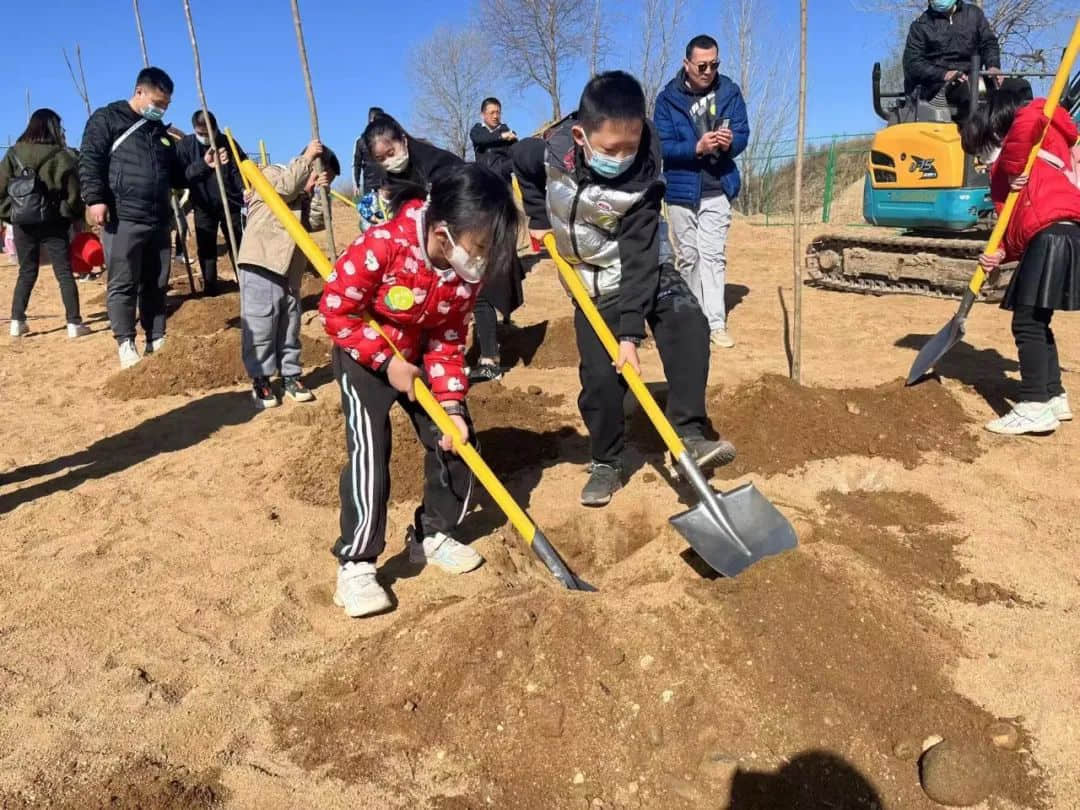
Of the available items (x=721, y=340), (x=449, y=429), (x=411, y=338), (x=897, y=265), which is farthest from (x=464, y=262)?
(x=897, y=265)

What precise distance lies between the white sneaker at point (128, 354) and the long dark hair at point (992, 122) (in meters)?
6.12

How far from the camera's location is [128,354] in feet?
21.3

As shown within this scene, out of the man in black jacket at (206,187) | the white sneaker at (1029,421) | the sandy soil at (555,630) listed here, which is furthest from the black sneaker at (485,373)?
the man in black jacket at (206,187)

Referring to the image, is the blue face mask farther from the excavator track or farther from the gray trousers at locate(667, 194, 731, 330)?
the excavator track

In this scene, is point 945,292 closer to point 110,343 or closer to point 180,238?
point 110,343

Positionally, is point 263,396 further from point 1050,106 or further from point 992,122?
point 1050,106

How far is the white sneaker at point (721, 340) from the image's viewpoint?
21.7 ft

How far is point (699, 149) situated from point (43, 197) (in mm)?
6071

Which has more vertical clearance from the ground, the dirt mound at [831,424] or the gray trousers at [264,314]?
the gray trousers at [264,314]

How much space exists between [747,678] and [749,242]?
12326 mm

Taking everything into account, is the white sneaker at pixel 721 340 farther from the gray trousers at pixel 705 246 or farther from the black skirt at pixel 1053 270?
the black skirt at pixel 1053 270

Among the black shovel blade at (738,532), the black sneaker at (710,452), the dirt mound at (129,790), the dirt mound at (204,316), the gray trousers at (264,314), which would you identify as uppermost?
the gray trousers at (264,314)

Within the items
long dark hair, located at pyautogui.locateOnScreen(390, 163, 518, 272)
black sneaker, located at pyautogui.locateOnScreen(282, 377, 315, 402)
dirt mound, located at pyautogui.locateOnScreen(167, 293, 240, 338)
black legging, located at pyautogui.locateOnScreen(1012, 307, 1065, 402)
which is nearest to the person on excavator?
black legging, located at pyautogui.locateOnScreen(1012, 307, 1065, 402)

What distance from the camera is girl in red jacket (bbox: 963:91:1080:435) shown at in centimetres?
425
